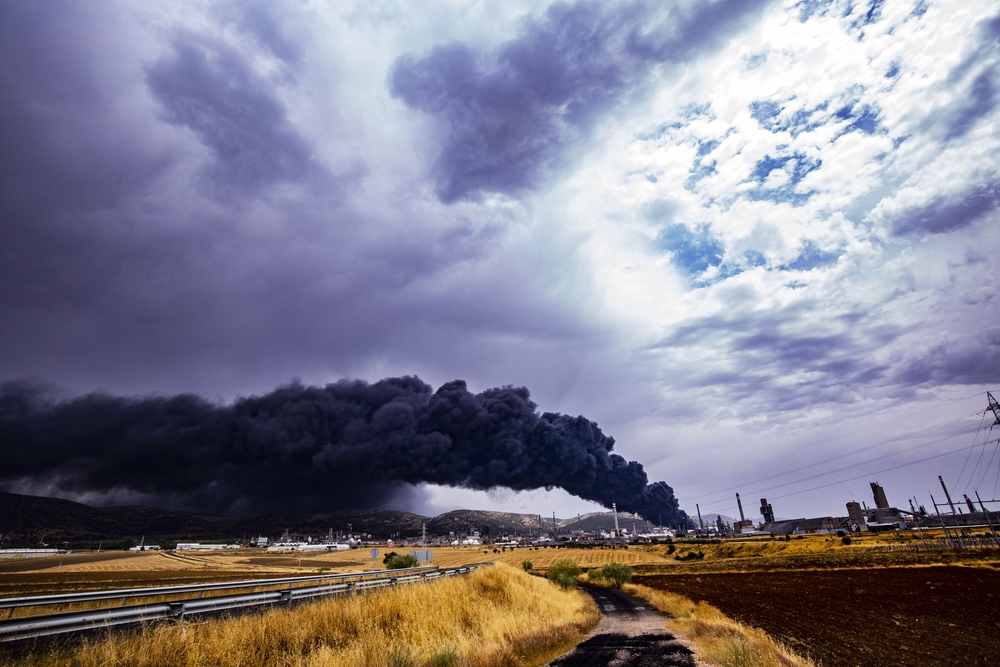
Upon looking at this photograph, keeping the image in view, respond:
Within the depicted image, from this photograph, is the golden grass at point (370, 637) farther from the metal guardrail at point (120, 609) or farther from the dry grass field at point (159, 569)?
the dry grass field at point (159, 569)

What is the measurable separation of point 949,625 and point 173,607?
35.9 metres

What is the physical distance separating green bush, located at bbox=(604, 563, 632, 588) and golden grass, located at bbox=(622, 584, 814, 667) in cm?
3051

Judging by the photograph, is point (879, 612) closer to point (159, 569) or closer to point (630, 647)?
point (630, 647)

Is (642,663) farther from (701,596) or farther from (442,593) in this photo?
(701,596)

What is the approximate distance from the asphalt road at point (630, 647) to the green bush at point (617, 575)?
30.5 metres

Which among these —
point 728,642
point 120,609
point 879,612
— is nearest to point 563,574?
point 879,612

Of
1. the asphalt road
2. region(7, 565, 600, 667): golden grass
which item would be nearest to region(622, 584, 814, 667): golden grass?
the asphalt road

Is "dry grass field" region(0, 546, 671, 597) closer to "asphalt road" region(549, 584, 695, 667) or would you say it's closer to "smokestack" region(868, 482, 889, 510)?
"asphalt road" region(549, 584, 695, 667)

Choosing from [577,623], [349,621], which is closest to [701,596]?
[577,623]

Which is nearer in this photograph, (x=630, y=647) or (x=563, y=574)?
(x=630, y=647)

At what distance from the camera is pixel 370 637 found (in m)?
13.4

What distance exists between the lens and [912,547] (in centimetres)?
7088

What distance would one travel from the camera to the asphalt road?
15461 mm

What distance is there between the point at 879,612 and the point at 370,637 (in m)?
32.3
